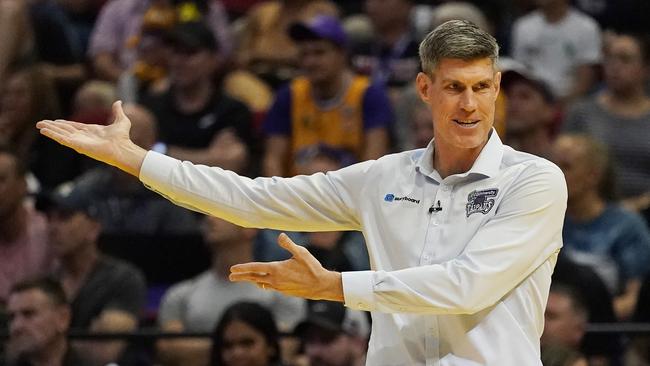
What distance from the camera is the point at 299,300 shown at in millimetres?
7742

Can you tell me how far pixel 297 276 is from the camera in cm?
398

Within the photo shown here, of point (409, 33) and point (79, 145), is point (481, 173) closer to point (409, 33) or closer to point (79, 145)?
point (79, 145)

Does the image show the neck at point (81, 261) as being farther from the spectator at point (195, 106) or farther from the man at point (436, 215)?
the man at point (436, 215)

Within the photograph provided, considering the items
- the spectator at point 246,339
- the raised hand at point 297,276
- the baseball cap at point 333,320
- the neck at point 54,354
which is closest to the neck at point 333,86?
the baseball cap at point 333,320

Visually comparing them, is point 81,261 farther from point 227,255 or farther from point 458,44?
point 458,44

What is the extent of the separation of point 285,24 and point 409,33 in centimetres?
105

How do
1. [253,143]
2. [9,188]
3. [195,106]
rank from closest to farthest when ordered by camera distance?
[9,188] → [195,106] → [253,143]

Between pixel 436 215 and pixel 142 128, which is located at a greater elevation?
pixel 436 215

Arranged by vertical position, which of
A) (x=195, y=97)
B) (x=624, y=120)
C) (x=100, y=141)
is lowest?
(x=624, y=120)

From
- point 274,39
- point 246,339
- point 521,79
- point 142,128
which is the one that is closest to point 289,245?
point 246,339

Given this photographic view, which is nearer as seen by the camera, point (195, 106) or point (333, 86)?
point (333, 86)

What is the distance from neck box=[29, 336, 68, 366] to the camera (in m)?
7.17

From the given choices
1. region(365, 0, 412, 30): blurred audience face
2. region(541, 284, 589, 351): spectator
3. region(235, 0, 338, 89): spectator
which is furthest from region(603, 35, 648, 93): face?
region(541, 284, 589, 351): spectator

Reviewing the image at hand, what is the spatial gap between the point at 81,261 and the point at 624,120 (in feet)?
12.3
